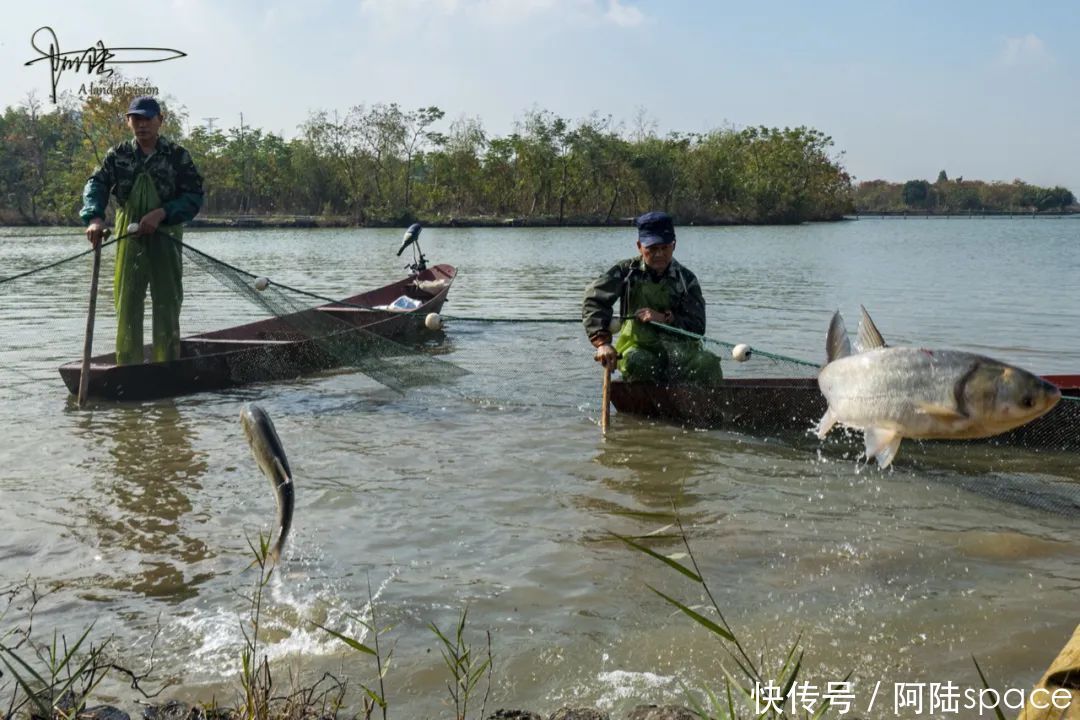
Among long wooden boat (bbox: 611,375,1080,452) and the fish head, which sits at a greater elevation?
the fish head

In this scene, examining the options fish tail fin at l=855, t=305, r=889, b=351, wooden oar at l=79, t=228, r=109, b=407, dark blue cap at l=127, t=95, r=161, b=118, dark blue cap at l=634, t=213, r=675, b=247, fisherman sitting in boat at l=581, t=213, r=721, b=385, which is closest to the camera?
fish tail fin at l=855, t=305, r=889, b=351

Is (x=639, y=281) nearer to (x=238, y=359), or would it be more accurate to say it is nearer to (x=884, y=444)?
(x=238, y=359)

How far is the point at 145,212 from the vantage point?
29.4ft

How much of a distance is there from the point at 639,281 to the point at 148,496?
427cm

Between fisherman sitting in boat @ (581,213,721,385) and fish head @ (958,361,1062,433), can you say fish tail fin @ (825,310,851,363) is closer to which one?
fish head @ (958,361,1062,433)

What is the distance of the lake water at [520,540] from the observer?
164 inches

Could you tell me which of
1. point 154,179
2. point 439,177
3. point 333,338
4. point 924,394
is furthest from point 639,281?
point 439,177

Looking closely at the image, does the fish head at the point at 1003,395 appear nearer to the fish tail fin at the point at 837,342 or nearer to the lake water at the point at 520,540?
the fish tail fin at the point at 837,342

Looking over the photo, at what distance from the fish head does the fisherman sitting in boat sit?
191 inches

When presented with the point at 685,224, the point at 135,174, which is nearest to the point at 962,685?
the point at 135,174

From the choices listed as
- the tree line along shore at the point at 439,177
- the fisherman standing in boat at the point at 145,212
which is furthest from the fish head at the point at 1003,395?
the tree line along shore at the point at 439,177

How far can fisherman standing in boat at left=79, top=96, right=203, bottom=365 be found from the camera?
28.7ft

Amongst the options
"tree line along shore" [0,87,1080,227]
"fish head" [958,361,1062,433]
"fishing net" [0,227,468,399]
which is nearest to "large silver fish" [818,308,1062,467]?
"fish head" [958,361,1062,433]

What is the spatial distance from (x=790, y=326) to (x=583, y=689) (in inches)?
508
